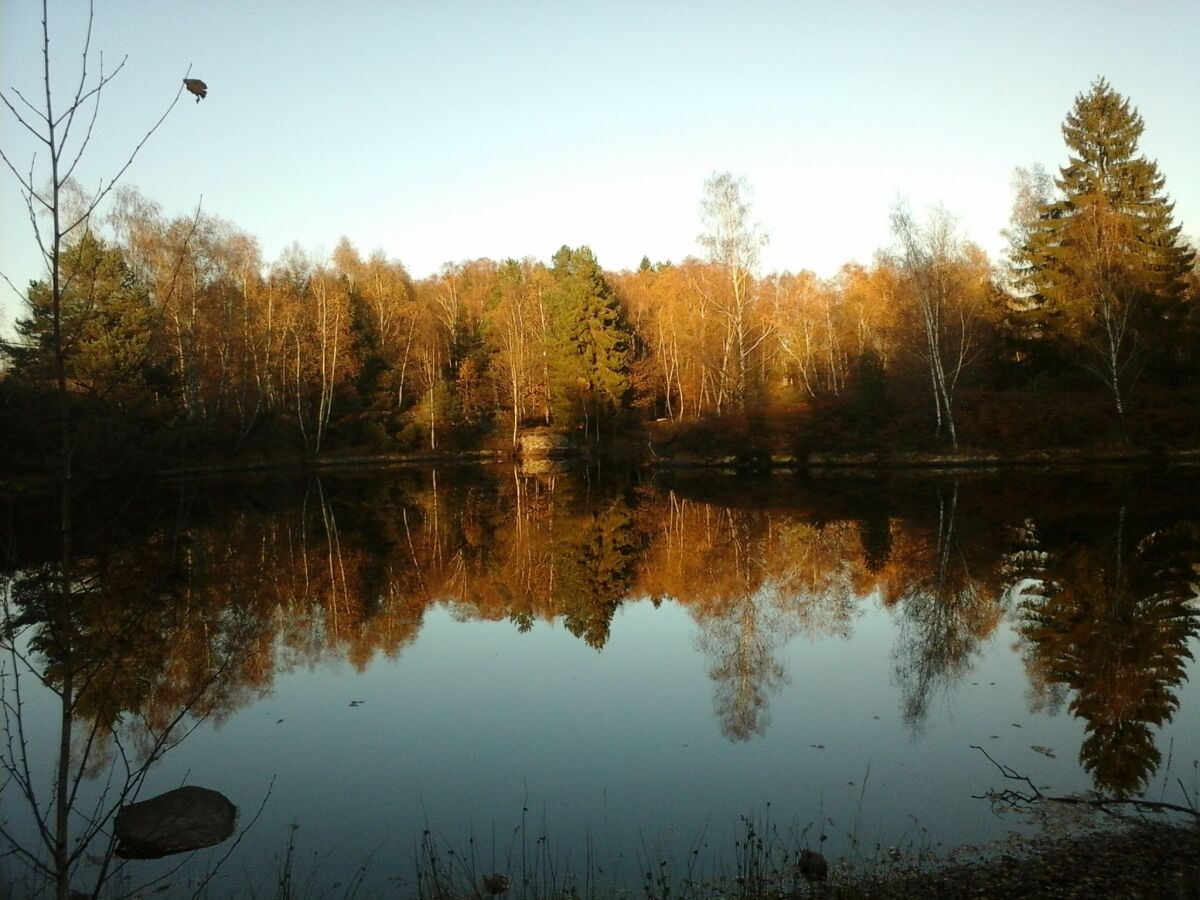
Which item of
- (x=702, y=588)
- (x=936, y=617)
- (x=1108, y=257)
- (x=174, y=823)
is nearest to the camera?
(x=174, y=823)

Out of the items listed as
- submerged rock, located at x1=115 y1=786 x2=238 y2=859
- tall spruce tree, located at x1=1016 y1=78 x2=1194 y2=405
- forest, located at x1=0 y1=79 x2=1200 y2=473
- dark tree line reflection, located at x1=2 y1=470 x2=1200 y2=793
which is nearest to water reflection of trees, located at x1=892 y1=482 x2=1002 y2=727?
dark tree line reflection, located at x1=2 y1=470 x2=1200 y2=793

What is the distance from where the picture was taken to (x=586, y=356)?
1996 inches

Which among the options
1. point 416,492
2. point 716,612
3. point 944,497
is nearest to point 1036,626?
point 716,612

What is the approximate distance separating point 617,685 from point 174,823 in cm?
459

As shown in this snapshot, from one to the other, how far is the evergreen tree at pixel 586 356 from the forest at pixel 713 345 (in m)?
0.15

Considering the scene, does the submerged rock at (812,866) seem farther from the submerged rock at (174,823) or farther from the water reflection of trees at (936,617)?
the submerged rock at (174,823)

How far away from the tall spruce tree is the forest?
0.11 m

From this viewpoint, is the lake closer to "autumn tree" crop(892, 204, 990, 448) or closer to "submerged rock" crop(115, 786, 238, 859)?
"submerged rock" crop(115, 786, 238, 859)

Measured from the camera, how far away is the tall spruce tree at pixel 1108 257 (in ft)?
98.4

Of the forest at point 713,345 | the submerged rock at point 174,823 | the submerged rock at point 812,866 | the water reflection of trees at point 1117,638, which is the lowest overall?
the submerged rock at point 174,823

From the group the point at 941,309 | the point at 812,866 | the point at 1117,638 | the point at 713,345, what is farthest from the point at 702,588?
the point at 713,345

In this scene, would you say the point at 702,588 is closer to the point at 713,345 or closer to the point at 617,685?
the point at 617,685

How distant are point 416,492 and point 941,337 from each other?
21992mm

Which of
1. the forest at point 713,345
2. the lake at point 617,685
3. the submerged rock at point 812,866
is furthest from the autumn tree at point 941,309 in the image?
the submerged rock at point 812,866
